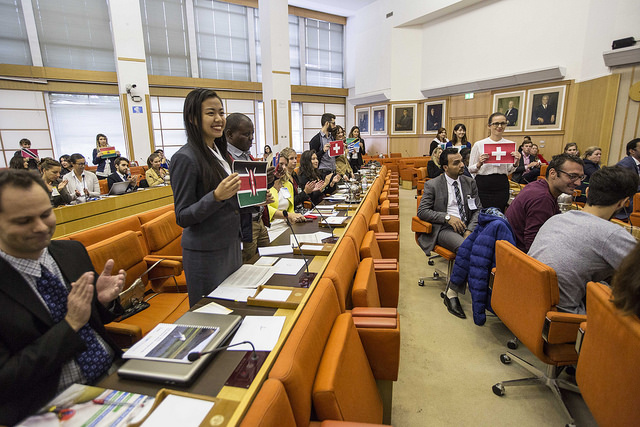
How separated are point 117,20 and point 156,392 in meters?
10.9

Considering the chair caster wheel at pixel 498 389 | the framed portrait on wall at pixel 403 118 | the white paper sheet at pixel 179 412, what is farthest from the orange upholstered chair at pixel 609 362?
the framed portrait on wall at pixel 403 118

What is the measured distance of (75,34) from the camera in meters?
9.81

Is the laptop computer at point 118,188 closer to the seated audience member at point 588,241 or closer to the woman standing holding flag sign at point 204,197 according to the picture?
the woman standing holding flag sign at point 204,197

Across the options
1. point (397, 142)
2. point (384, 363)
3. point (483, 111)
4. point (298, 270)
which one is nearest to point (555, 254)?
point (384, 363)

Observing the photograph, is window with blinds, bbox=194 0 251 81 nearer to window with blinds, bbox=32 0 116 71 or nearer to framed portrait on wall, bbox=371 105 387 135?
window with blinds, bbox=32 0 116 71

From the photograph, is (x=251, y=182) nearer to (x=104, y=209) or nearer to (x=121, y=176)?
(x=104, y=209)

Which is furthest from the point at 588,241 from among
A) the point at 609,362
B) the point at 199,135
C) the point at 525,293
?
the point at 199,135

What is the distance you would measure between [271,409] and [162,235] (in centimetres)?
228

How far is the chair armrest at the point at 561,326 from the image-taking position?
1616 mm

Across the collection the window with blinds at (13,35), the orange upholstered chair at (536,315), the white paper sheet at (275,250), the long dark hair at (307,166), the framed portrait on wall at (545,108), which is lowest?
the orange upholstered chair at (536,315)

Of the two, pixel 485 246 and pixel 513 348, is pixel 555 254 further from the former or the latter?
pixel 513 348

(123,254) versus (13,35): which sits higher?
(13,35)

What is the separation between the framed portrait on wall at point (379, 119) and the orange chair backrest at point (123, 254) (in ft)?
41.1

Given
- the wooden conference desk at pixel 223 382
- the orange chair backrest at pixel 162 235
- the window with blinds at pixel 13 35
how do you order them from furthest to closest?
the window with blinds at pixel 13 35, the orange chair backrest at pixel 162 235, the wooden conference desk at pixel 223 382
